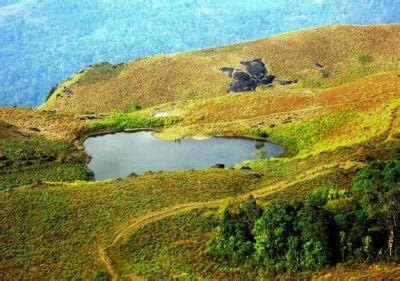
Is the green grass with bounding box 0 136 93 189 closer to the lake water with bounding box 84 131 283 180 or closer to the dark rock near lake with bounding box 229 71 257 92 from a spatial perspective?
the lake water with bounding box 84 131 283 180

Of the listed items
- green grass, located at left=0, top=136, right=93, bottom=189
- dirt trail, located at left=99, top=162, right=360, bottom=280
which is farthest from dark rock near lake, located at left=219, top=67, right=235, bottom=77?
dirt trail, located at left=99, top=162, right=360, bottom=280

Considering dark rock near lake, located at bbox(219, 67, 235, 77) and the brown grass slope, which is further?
dark rock near lake, located at bbox(219, 67, 235, 77)

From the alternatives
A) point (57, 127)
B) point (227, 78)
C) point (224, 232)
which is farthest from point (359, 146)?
point (227, 78)

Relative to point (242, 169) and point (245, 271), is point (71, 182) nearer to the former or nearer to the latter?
point (242, 169)

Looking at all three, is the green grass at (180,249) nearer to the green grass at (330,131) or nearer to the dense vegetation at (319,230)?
the dense vegetation at (319,230)

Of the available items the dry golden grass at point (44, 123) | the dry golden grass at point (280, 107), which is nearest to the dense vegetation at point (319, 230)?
the dry golden grass at point (280, 107)

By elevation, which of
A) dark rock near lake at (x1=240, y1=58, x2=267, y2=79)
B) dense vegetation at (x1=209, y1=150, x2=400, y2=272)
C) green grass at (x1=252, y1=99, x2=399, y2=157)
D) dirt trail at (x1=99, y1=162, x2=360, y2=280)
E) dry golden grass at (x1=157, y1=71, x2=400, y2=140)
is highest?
dark rock near lake at (x1=240, y1=58, x2=267, y2=79)
